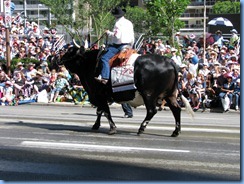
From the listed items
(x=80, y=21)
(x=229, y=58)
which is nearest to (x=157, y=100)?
(x=229, y=58)

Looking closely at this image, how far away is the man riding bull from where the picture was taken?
11.8m

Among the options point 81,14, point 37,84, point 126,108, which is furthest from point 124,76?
point 81,14

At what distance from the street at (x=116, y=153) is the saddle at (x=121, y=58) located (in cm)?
157

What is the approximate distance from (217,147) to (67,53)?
14.2 ft

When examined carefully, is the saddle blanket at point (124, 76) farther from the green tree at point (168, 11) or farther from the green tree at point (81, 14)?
the green tree at point (168, 11)

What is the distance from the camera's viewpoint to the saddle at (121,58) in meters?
11.7

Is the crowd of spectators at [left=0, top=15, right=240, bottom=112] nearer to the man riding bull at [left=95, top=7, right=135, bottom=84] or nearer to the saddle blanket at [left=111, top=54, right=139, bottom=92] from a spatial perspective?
the man riding bull at [left=95, top=7, right=135, bottom=84]

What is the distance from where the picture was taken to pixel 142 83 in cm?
1161

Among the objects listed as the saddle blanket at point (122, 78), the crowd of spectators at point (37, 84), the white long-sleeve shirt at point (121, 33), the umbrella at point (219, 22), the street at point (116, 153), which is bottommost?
the street at point (116, 153)

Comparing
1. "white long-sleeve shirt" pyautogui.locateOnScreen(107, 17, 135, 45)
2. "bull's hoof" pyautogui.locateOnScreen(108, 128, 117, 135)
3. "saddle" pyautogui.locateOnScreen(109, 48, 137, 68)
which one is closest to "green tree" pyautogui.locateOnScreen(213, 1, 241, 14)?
"white long-sleeve shirt" pyautogui.locateOnScreen(107, 17, 135, 45)

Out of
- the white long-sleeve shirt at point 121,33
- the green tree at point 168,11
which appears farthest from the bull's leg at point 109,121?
the green tree at point 168,11

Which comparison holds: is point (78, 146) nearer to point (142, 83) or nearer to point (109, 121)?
point (109, 121)

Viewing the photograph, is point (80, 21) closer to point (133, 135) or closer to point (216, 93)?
point (216, 93)

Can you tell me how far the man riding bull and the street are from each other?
4.51ft
